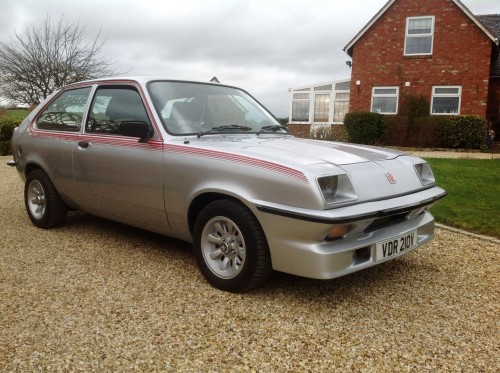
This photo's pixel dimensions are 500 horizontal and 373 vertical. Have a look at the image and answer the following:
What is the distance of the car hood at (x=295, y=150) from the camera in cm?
300

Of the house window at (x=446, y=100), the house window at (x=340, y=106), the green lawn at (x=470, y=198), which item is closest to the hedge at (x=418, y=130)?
the house window at (x=446, y=100)

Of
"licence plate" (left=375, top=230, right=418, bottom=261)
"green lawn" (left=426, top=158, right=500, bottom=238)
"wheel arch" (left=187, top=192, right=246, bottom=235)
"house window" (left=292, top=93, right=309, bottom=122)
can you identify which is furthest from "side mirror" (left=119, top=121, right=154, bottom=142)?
"house window" (left=292, top=93, right=309, bottom=122)

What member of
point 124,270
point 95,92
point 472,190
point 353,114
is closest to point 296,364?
point 124,270

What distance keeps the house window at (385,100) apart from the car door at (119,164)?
18.2 meters

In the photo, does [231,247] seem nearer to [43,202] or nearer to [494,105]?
[43,202]

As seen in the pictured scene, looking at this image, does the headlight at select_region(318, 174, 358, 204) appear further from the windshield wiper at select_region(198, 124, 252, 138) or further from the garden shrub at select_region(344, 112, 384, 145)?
the garden shrub at select_region(344, 112, 384, 145)

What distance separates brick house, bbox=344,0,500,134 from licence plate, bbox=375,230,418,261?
706 inches

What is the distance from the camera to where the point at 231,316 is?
2848 mm

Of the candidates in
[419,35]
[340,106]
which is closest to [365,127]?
[419,35]

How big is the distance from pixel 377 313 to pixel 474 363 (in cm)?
67

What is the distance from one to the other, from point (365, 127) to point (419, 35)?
17.6ft

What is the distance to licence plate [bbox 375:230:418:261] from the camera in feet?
9.70

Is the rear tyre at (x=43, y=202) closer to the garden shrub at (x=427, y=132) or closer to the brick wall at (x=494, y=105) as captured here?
the garden shrub at (x=427, y=132)

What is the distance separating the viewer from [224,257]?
3.24 m
